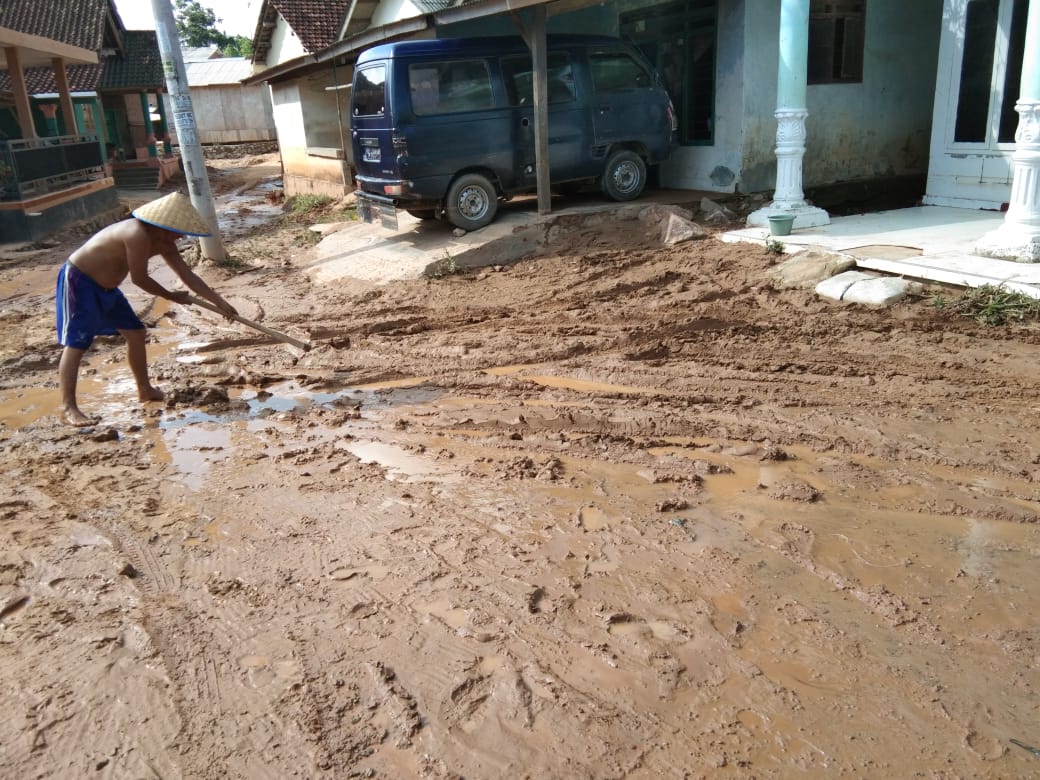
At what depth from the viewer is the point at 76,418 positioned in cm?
528

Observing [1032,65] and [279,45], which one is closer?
[1032,65]

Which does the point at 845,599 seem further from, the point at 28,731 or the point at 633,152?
the point at 633,152

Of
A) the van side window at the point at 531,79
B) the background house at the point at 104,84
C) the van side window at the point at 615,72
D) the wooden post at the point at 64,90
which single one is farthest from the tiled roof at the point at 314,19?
the van side window at the point at 615,72

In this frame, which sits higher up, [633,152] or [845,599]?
[633,152]

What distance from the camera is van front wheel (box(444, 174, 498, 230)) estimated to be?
30.8 feet

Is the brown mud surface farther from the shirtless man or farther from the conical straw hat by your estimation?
the conical straw hat

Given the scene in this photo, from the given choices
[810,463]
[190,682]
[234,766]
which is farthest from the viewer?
[810,463]

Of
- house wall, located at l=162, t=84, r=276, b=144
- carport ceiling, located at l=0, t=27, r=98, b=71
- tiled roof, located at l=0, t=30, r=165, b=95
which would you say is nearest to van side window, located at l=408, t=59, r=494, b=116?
carport ceiling, located at l=0, t=27, r=98, b=71

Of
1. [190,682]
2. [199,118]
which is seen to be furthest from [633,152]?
[199,118]

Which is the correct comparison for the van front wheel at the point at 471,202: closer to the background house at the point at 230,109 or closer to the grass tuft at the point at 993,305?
the grass tuft at the point at 993,305

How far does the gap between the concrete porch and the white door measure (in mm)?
331

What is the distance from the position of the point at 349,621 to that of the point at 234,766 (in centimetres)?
72

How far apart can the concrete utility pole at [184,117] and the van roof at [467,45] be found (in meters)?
2.49

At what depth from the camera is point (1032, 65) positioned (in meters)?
6.52
